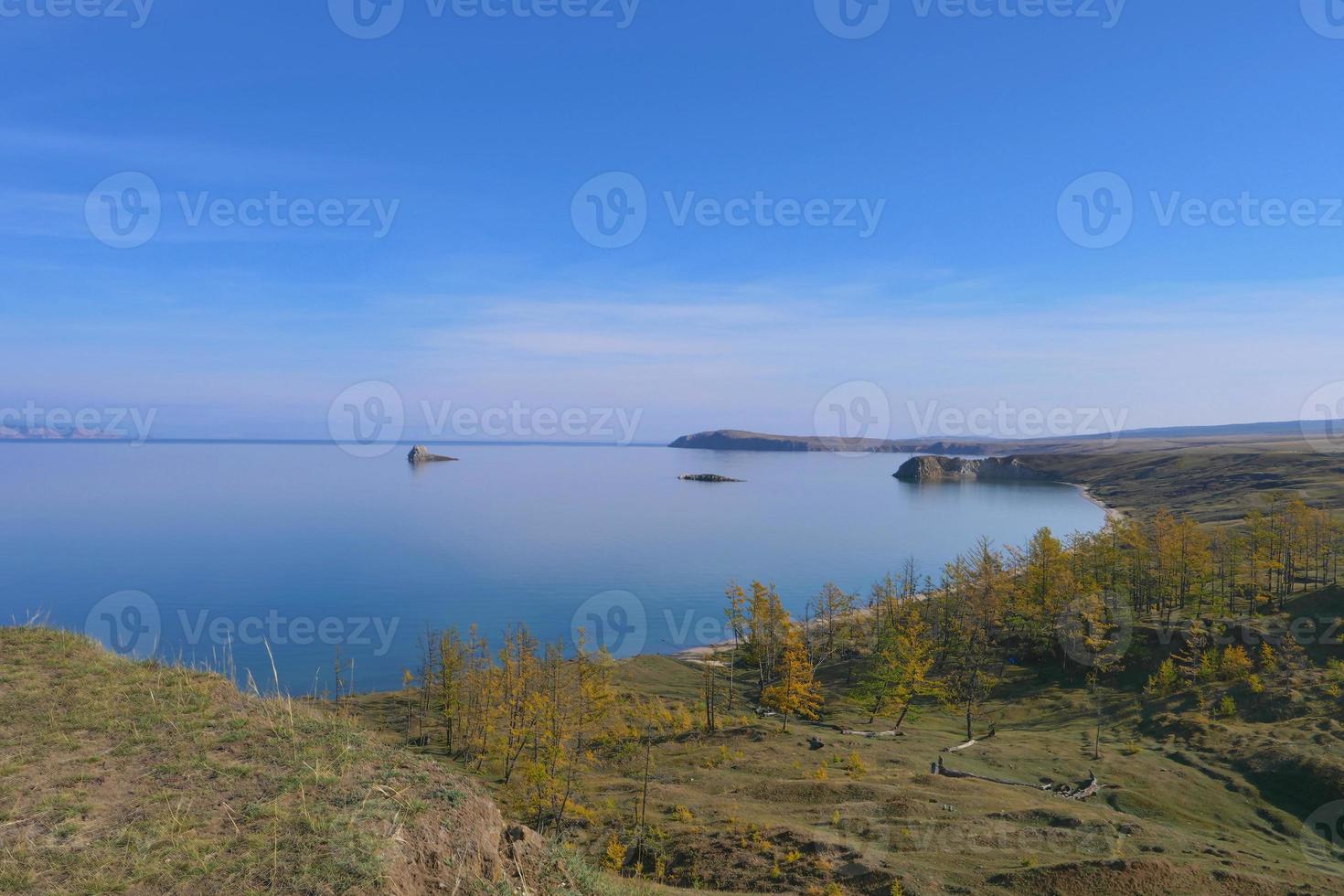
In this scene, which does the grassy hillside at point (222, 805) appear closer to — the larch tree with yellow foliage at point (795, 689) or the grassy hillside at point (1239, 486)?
the larch tree with yellow foliage at point (795, 689)

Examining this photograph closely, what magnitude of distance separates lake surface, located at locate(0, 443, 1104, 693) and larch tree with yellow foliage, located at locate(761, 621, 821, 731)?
2030 cm

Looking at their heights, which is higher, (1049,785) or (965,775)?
(965,775)

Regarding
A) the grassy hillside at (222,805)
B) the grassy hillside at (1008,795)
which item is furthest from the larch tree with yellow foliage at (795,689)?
the grassy hillside at (222,805)

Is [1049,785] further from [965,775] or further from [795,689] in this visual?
[795,689]

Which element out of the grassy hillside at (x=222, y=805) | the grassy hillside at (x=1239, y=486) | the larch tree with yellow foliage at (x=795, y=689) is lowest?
the larch tree with yellow foliage at (x=795, y=689)

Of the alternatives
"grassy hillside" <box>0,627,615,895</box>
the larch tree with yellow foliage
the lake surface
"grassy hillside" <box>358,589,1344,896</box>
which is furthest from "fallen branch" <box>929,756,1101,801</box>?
the lake surface

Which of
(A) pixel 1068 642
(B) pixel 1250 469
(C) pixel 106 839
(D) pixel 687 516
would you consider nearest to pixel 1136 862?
(C) pixel 106 839

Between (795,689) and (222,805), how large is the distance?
44.2m

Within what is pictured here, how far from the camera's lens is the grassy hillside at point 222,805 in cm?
985

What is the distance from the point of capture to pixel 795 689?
50.6m

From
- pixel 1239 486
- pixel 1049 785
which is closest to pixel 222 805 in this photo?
pixel 1049 785

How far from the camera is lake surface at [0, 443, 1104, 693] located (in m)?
64.4

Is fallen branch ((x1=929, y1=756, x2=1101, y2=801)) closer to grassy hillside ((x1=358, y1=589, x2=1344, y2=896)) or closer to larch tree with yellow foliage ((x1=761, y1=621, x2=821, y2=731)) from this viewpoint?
grassy hillside ((x1=358, y1=589, x2=1344, y2=896))

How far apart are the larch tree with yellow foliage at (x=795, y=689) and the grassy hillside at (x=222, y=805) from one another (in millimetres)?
38967
